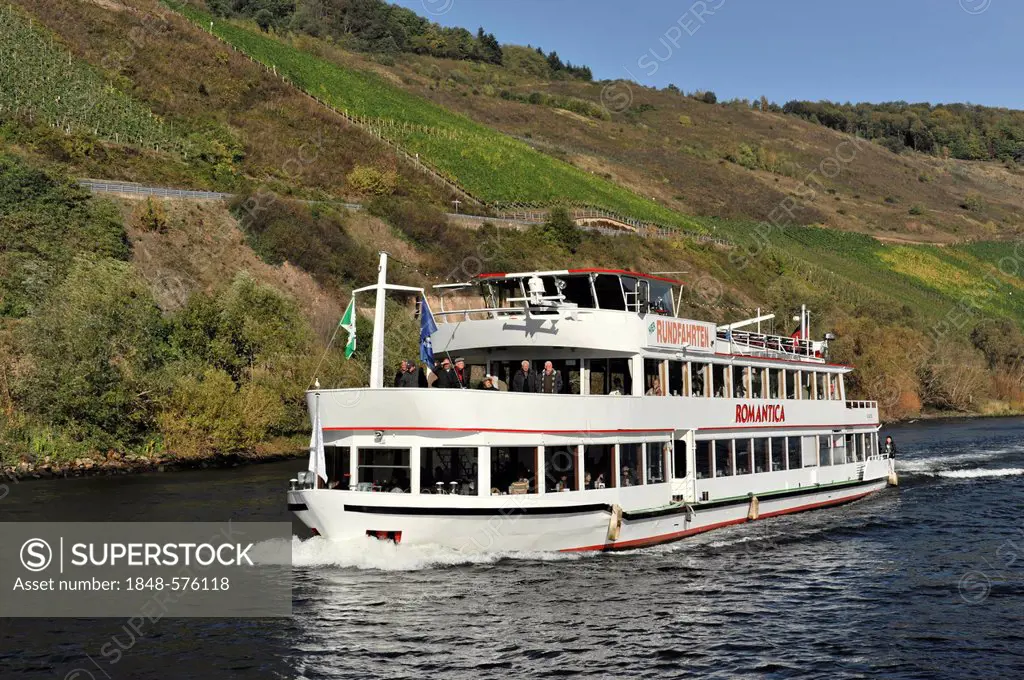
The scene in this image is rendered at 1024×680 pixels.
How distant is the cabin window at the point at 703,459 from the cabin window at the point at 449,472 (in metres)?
Result: 8.35

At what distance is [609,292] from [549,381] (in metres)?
3.52

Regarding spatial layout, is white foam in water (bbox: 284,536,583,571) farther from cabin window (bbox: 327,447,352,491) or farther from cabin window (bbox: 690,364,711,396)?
cabin window (bbox: 690,364,711,396)

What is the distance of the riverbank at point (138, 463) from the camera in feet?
128

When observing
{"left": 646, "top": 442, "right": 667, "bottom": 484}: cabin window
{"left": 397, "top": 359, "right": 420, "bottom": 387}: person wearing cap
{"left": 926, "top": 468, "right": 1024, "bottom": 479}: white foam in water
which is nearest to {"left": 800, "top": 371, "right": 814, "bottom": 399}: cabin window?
{"left": 926, "top": 468, "right": 1024, "bottom": 479}: white foam in water

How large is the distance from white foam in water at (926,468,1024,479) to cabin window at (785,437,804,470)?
12.3m

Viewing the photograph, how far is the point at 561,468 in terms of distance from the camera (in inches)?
975

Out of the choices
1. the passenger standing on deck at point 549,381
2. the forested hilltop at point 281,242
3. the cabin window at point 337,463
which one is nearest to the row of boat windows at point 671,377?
the passenger standing on deck at point 549,381

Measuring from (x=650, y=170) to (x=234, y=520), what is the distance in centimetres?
13144

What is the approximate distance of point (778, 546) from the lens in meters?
28.2

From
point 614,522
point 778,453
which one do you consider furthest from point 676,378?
point 778,453

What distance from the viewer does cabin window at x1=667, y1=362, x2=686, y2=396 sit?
2811 cm

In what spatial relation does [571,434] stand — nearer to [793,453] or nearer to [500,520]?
[500,520]

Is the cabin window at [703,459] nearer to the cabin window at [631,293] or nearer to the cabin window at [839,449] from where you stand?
the cabin window at [631,293]

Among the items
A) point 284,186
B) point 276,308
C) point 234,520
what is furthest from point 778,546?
point 284,186
